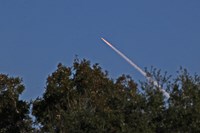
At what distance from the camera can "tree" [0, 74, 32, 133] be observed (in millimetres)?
50156

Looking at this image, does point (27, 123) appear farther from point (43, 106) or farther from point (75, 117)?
point (75, 117)

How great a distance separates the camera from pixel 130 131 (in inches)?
1299

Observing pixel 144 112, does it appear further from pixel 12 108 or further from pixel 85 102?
pixel 12 108

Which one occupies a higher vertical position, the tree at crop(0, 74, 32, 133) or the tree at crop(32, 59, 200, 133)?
the tree at crop(0, 74, 32, 133)

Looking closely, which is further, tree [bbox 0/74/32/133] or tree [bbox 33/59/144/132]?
tree [bbox 0/74/32/133]

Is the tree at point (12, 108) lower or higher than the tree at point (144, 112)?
higher

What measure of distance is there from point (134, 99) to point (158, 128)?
6.07 feet

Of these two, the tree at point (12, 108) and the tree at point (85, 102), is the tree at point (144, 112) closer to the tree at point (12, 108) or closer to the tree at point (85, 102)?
the tree at point (85, 102)

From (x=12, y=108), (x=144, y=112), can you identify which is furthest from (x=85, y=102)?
(x=12, y=108)

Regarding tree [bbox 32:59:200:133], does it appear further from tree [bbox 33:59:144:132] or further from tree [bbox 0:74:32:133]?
tree [bbox 0:74:32:133]

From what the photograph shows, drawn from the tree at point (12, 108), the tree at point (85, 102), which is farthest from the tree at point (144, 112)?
the tree at point (12, 108)

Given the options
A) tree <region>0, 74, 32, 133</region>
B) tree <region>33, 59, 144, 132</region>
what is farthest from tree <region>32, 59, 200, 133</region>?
tree <region>0, 74, 32, 133</region>

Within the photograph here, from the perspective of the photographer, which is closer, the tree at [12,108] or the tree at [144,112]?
the tree at [144,112]

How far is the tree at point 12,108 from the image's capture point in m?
50.2
